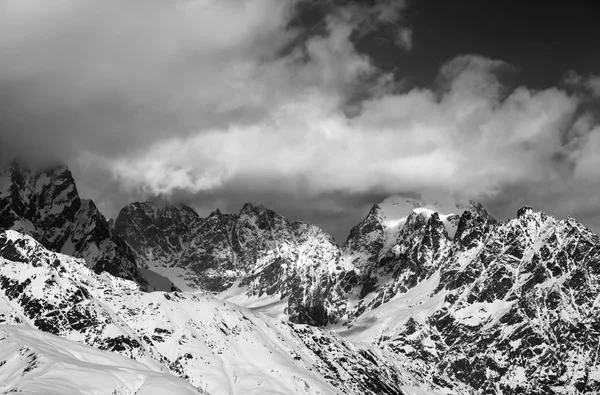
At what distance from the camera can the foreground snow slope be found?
419 feet

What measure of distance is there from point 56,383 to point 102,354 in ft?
166

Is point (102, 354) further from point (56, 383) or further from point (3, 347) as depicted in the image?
point (56, 383)

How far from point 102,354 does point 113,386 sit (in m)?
46.3

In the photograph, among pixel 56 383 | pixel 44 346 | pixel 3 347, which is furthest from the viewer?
pixel 44 346

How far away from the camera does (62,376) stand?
134 meters

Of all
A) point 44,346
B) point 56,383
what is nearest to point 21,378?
point 56,383

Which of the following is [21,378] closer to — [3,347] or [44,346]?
[3,347]

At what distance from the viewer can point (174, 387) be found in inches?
5207

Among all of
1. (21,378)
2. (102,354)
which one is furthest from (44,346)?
(21,378)

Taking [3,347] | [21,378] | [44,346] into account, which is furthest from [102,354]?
[21,378]

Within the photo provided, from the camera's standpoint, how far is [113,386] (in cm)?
13450

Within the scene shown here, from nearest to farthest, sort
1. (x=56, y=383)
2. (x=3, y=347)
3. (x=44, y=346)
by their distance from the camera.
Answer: (x=56, y=383) → (x=3, y=347) → (x=44, y=346)

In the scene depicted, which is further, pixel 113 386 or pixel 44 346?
pixel 44 346

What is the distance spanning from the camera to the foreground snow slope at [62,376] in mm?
127812
